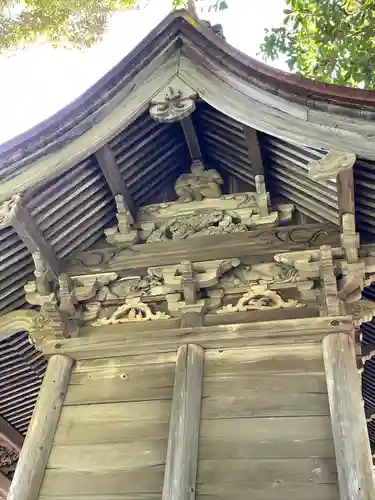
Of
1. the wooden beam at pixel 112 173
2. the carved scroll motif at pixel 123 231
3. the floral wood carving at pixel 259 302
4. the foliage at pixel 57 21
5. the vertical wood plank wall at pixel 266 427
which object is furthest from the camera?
the foliage at pixel 57 21

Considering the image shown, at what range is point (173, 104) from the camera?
13.4ft

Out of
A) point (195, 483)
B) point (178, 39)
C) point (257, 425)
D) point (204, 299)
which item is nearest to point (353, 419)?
point (257, 425)

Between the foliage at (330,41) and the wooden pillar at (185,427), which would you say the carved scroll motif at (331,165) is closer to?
the wooden pillar at (185,427)

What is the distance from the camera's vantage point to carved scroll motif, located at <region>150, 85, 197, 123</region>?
4.03 m

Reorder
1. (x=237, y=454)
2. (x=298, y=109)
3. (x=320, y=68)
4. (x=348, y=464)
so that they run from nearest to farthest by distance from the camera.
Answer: (x=348, y=464) < (x=237, y=454) < (x=298, y=109) < (x=320, y=68)

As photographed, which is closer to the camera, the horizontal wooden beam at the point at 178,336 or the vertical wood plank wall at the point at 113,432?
the vertical wood plank wall at the point at 113,432

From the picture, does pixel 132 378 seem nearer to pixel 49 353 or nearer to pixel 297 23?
pixel 49 353

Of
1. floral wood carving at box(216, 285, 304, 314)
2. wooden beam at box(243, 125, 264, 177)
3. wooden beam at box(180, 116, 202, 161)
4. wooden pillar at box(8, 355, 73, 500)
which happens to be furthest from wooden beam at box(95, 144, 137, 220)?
wooden pillar at box(8, 355, 73, 500)

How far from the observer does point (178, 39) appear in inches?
169

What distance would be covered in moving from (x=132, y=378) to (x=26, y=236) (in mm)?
1294

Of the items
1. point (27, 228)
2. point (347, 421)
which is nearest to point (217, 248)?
point (27, 228)

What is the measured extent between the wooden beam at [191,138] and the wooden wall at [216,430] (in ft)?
5.95

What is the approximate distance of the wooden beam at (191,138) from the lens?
4.51 m

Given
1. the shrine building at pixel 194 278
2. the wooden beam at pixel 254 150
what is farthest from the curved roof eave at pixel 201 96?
the wooden beam at pixel 254 150
